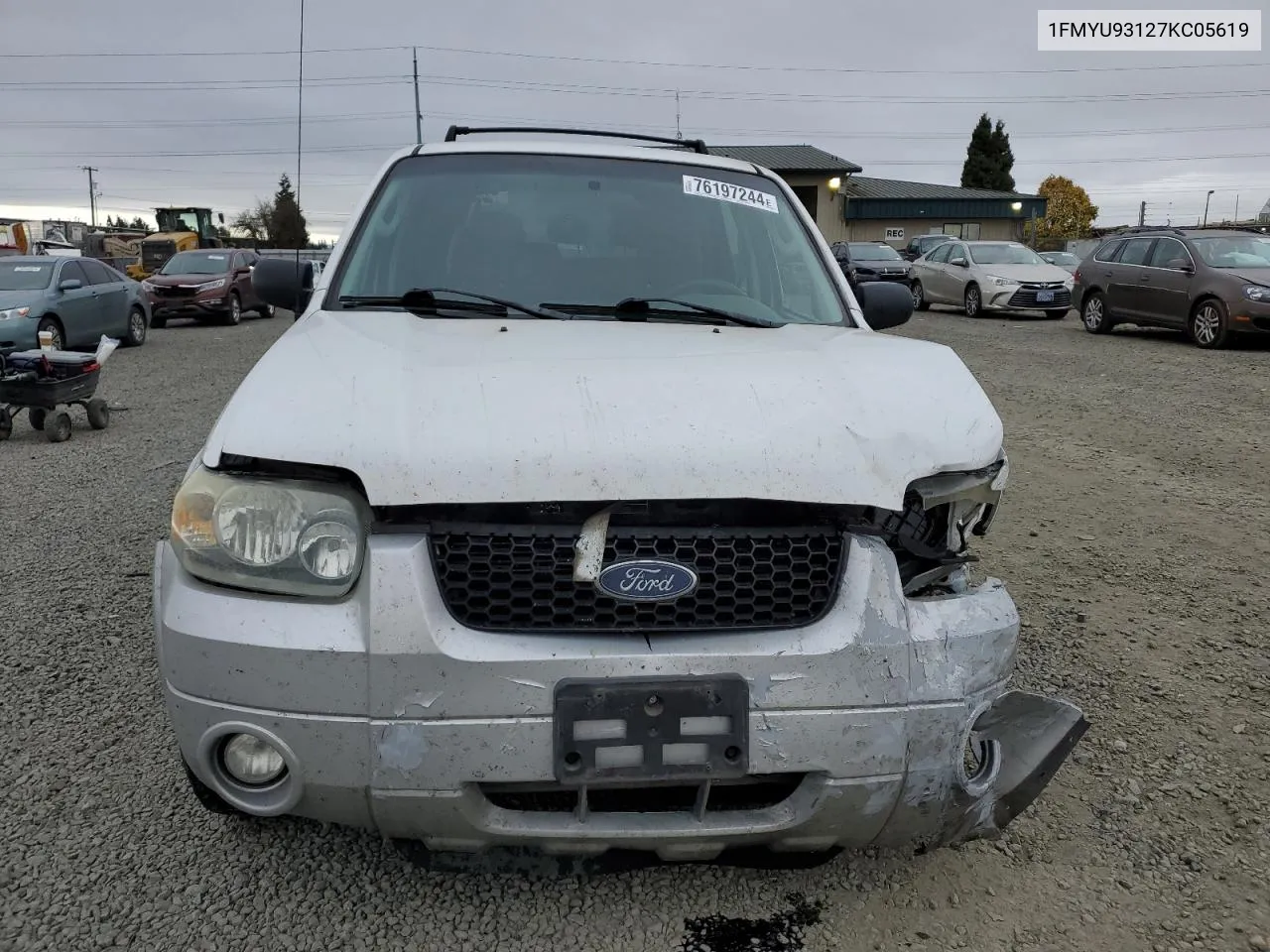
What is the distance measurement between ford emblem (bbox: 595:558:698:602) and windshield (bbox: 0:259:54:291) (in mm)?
13491

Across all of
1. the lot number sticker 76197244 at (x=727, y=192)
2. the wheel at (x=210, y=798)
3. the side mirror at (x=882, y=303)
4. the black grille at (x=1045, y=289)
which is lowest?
the wheel at (x=210, y=798)

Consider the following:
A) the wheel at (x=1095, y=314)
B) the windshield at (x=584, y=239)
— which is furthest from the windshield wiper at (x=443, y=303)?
the wheel at (x=1095, y=314)

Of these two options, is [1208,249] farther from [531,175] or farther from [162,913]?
[162,913]

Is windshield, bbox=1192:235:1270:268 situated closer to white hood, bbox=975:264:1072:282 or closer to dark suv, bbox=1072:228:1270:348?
dark suv, bbox=1072:228:1270:348

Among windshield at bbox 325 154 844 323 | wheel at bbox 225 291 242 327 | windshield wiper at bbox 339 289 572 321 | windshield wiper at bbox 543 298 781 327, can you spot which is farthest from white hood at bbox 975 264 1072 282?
windshield wiper at bbox 339 289 572 321

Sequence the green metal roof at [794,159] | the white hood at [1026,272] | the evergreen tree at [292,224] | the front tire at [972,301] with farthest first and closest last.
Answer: the green metal roof at [794,159], the front tire at [972,301], the white hood at [1026,272], the evergreen tree at [292,224]

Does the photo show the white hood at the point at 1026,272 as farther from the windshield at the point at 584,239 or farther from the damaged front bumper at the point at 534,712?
the damaged front bumper at the point at 534,712

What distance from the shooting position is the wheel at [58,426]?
7816 millimetres

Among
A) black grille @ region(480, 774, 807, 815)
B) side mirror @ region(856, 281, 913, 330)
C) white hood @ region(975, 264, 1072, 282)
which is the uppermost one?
white hood @ region(975, 264, 1072, 282)

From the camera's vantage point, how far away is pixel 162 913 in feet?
6.86

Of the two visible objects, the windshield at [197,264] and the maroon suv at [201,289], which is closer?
the maroon suv at [201,289]

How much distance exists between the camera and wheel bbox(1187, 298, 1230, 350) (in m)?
12.2

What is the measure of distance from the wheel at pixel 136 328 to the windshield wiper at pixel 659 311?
48.3 feet

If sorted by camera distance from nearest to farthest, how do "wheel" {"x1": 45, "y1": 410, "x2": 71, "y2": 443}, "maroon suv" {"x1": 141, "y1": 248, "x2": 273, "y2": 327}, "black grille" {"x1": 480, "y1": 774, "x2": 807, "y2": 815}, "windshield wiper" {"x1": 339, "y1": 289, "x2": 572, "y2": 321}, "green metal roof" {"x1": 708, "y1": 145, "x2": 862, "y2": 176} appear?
1. "black grille" {"x1": 480, "y1": 774, "x2": 807, "y2": 815}
2. "windshield wiper" {"x1": 339, "y1": 289, "x2": 572, "y2": 321}
3. "wheel" {"x1": 45, "y1": 410, "x2": 71, "y2": 443}
4. "maroon suv" {"x1": 141, "y1": 248, "x2": 273, "y2": 327}
5. "green metal roof" {"x1": 708, "y1": 145, "x2": 862, "y2": 176}
